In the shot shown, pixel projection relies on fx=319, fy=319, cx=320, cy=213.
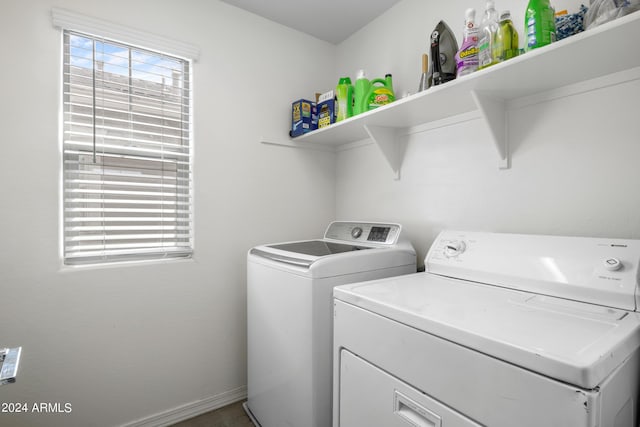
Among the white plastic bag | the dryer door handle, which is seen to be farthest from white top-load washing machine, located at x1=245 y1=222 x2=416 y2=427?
the white plastic bag

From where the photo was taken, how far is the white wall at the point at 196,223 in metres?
1.50

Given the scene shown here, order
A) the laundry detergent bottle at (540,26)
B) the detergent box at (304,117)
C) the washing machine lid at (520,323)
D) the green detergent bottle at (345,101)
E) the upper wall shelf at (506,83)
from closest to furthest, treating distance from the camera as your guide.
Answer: the washing machine lid at (520,323) < the upper wall shelf at (506,83) < the laundry detergent bottle at (540,26) < the green detergent bottle at (345,101) < the detergent box at (304,117)

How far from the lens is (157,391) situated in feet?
6.02

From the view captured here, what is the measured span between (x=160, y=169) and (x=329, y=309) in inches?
50.6

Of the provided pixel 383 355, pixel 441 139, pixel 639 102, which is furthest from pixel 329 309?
pixel 639 102

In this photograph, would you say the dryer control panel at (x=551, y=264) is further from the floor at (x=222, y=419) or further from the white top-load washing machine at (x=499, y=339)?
the floor at (x=222, y=419)

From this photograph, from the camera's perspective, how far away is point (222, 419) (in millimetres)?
1916

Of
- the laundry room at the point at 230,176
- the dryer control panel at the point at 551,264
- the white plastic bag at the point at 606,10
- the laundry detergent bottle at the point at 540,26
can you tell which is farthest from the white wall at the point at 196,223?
the white plastic bag at the point at 606,10

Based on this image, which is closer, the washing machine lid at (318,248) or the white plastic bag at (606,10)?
the white plastic bag at (606,10)

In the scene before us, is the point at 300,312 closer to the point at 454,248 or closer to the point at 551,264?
the point at 454,248

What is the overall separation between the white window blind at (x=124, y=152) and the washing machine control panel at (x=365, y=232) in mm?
934

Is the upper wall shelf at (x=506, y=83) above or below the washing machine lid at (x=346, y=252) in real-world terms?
above

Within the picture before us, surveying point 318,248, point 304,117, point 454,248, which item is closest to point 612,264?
point 454,248

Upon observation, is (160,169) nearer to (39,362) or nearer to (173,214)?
(173,214)
